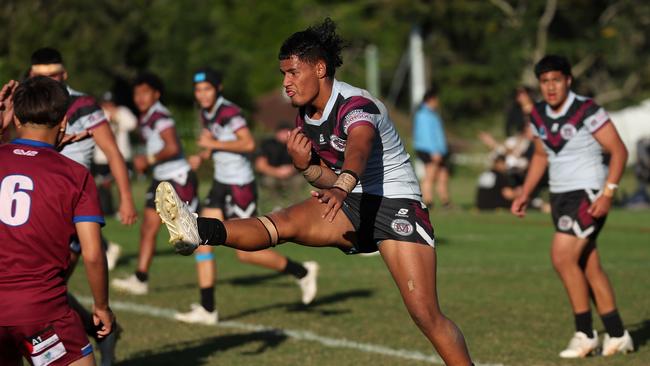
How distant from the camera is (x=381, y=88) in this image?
61.2 m

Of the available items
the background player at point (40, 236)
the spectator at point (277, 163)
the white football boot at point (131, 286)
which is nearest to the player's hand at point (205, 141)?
the white football boot at point (131, 286)

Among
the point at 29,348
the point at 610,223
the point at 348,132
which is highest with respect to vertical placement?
the point at 348,132

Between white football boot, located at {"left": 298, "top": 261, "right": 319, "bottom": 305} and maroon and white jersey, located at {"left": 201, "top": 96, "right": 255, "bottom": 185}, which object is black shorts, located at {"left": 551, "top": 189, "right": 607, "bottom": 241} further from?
maroon and white jersey, located at {"left": 201, "top": 96, "right": 255, "bottom": 185}

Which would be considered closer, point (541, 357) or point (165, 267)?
point (541, 357)

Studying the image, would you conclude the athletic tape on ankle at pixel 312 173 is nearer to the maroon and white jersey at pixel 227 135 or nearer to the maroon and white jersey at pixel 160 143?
the maroon and white jersey at pixel 227 135

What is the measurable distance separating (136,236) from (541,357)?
10618 mm

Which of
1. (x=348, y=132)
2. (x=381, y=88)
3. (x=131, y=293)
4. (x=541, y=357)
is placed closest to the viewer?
(x=348, y=132)

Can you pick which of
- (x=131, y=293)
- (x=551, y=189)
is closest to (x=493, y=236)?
(x=131, y=293)

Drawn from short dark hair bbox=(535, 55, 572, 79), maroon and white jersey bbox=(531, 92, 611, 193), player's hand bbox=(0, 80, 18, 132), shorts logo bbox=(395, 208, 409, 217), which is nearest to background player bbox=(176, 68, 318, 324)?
maroon and white jersey bbox=(531, 92, 611, 193)

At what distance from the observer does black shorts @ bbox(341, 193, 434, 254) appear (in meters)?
6.49

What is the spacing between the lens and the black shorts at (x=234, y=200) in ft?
36.6

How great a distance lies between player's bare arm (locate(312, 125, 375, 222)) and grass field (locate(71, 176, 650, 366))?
2629 millimetres

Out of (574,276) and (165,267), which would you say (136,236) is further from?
(574,276)

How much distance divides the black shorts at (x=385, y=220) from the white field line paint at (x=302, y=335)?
1899 mm
